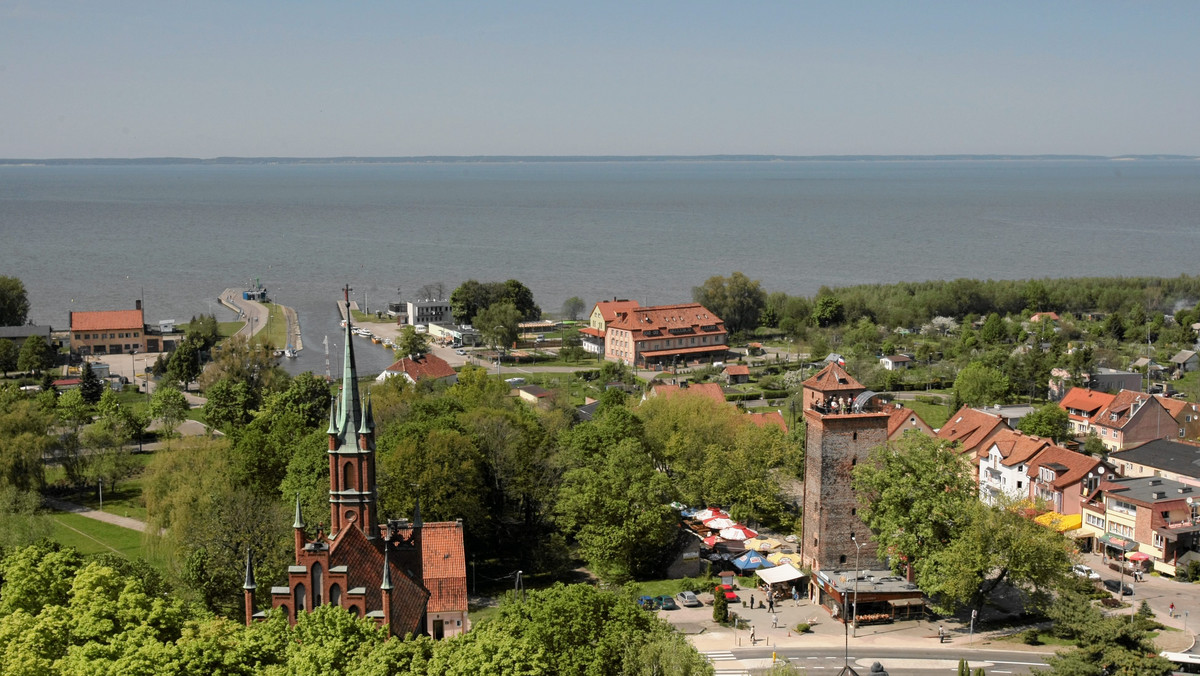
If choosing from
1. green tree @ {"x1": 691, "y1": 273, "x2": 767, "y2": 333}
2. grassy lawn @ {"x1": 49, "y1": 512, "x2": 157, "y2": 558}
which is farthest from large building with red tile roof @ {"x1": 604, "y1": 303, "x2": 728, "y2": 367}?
grassy lawn @ {"x1": 49, "y1": 512, "x2": 157, "y2": 558}

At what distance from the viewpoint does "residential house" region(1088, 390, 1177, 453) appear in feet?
214

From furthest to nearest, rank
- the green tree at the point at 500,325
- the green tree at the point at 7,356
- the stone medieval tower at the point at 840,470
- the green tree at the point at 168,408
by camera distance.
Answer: the green tree at the point at 500,325
the green tree at the point at 7,356
the green tree at the point at 168,408
the stone medieval tower at the point at 840,470

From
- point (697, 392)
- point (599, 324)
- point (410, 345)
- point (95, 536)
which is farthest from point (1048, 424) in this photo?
point (95, 536)

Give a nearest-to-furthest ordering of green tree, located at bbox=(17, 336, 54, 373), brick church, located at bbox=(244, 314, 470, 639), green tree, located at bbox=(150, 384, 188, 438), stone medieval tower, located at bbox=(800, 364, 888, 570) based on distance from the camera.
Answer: brick church, located at bbox=(244, 314, 470, 639) < stone medieval tower, located at bbox=(800, 364, 888, 570) < green tree, located at bbox=(150, 384, 188, 438) < green tree, located at bbox=(17, 336, 54, 373)

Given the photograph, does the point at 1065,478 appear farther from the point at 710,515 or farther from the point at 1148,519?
the point at 710,515

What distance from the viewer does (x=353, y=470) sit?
110 feet

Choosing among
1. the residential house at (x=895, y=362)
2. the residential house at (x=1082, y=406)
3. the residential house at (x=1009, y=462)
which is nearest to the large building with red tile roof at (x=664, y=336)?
the residential house at (x=895, y=362)

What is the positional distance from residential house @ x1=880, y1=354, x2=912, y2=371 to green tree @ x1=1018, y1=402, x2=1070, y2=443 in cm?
2544

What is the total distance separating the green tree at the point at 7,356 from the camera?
8956 cm

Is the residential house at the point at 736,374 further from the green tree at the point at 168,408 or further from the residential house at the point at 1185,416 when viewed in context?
the green tree at the point at 168,408

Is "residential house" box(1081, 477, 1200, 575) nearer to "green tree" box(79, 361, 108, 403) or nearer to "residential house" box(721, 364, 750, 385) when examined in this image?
"residential house" box(721, 364, 750, 385)

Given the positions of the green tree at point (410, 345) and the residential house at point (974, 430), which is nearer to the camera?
the residential house at point (974, 430)

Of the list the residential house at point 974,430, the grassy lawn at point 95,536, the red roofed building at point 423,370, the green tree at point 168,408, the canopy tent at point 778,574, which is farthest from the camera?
the red roofed building at point 423,370

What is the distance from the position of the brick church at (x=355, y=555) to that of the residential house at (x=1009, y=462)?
33050mm
